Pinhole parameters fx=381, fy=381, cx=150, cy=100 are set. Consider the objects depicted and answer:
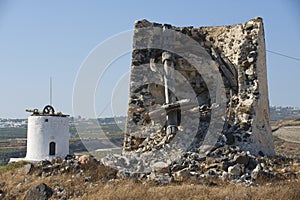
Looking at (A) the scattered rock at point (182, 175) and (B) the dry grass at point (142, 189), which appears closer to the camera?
(B) the dry grass at point (142, 189)

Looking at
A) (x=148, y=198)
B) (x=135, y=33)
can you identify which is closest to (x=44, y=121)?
(x=135, y=33)

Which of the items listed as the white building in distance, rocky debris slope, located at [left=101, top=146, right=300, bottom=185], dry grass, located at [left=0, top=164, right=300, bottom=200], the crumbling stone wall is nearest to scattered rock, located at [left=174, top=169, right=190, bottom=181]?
rocky debris slope, located at [left=101, top=146, right=300, bottom=185]

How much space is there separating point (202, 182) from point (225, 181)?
1.63ft

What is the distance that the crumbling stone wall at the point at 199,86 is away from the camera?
1052 centimetres

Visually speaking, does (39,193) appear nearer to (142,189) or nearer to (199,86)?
(142,189)

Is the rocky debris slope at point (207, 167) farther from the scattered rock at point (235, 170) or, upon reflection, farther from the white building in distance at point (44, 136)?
the white building in distance at point (44, 136)

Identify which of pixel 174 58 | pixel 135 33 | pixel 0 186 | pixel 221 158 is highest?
pixel 135 33

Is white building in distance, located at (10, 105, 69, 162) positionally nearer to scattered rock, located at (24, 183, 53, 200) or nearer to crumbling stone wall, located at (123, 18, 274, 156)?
crumbling stone wall, located at (123, 18, 274, 156)

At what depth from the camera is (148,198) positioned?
253 inches

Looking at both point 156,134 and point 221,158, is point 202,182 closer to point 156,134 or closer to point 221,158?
point 221,158

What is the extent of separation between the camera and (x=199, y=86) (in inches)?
466

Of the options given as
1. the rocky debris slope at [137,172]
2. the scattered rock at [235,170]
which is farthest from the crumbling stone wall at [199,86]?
the scattered rock at [235,170]

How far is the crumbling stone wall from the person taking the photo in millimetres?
10516

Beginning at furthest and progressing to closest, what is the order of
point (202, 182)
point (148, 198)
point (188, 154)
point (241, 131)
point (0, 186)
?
point (241, 131) < point (188, 154) < point (0, 186) < point (202, 182) < point (148, 198)
